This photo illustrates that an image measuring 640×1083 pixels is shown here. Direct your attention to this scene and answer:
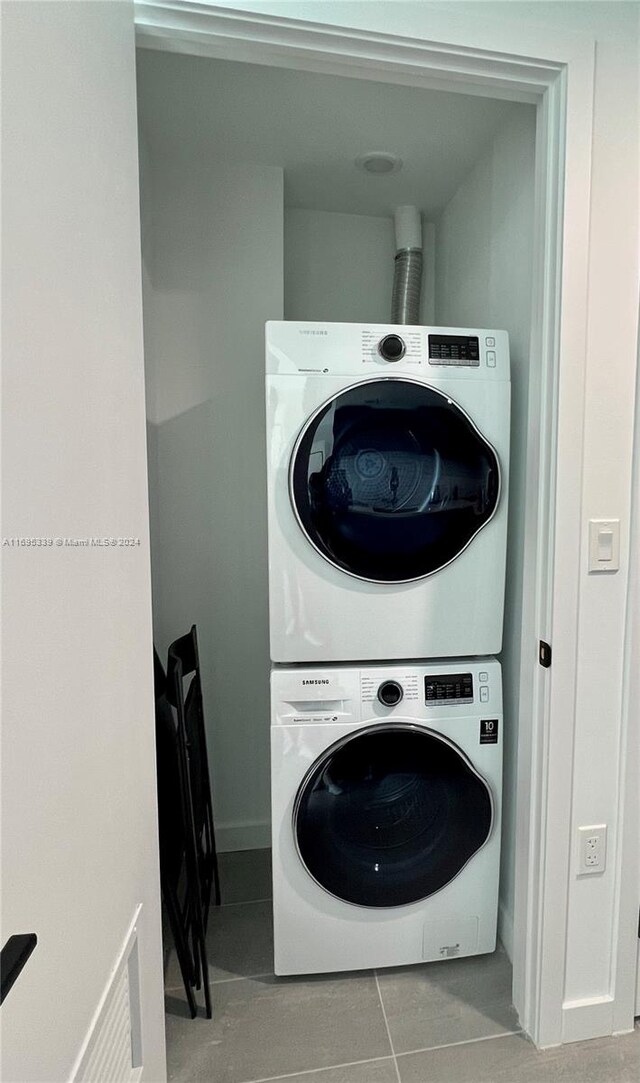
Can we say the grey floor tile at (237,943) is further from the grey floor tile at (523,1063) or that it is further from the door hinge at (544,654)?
the door hinge at (544,654)

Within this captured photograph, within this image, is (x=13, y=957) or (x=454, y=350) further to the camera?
(x=454, y=350)

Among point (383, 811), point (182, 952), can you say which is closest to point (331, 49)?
point (383, 811)

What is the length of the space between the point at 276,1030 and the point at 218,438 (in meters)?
1.69

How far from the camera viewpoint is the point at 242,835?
2.11m

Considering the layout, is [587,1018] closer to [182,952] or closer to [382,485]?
[182,952]

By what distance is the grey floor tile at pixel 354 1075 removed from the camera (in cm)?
127

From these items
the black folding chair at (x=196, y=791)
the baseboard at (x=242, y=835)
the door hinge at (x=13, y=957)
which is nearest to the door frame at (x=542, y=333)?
the black folding chair at (x=196, y=791)

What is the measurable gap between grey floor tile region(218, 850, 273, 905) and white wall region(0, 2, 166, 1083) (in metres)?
0.84

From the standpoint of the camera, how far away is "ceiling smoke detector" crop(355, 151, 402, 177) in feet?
5.88

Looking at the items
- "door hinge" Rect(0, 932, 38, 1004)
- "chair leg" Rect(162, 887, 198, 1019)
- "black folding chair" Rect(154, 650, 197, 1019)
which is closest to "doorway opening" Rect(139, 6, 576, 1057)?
"black folding chair" Rect(154, 650, 197, 1019)

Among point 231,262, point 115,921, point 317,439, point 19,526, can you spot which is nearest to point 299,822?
point 115,921

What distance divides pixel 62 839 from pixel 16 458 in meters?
0.48

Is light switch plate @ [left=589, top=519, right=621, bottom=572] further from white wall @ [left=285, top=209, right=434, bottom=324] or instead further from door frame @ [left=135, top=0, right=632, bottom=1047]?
white wall @ [left=285, top=209, right=434, bottom=324]

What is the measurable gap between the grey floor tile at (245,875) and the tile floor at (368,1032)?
211 mm
